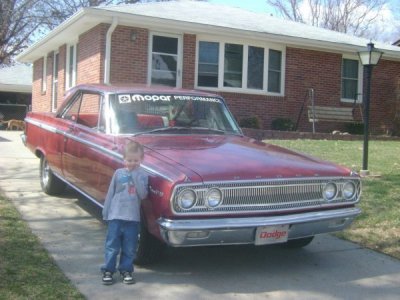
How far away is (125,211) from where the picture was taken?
4441mm

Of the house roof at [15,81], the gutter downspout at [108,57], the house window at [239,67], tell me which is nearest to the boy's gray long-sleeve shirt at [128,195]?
the gutter downspout at [108,57]

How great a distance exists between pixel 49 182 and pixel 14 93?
27.3 meters

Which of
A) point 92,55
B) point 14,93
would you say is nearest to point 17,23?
point 14,93

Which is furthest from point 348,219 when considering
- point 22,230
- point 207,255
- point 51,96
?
point 51,96

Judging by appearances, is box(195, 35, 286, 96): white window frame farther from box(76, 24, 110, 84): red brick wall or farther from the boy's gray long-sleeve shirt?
the boy's gray long-sleeve shirt

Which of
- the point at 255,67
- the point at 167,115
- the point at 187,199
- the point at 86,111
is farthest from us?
the point at 255,67

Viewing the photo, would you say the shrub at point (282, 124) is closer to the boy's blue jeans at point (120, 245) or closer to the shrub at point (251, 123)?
the shrub at point (251, 123)

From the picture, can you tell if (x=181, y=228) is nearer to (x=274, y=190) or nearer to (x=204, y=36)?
(x=274, y=190)

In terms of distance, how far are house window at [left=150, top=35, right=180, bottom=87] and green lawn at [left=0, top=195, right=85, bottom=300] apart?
989 centimetres

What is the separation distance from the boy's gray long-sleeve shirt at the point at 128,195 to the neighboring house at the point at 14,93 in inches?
1072

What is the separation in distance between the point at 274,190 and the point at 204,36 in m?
11.9

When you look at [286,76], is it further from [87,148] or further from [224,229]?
[224,229]

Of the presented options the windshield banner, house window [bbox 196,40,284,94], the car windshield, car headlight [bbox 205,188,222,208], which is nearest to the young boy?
car headlight [bbox 205,188,222,208]

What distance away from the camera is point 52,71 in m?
20.6
